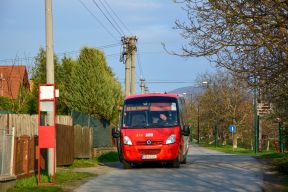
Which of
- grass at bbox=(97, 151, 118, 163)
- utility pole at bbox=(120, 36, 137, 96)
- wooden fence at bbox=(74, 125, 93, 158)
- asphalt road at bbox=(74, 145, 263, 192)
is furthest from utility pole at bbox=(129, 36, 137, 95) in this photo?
A: asphalt road at bbox=(74, 145, 263, 192)

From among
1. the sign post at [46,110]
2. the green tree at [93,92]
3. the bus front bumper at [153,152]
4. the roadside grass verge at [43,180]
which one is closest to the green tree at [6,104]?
the green tree at [93,92]

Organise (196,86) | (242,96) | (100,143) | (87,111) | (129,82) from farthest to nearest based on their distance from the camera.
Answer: (196,86), (242,96), (129,82), (87,111), (100,143)

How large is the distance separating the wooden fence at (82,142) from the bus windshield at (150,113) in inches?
136

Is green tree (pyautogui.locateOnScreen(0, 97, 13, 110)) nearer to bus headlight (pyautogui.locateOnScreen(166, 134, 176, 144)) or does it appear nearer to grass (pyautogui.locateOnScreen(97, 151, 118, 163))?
grass (pyautogui.locateOnScreen(97, 151, 118, 163))

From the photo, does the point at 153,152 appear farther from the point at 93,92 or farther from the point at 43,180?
the point at 93,92

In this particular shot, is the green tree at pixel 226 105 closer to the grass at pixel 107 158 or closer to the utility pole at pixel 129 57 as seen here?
the utility pole at pixel 129 57

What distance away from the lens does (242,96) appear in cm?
6819

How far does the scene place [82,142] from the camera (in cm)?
2523

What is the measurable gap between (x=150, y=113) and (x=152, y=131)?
3.38 feet

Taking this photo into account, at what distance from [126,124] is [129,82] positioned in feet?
63.2

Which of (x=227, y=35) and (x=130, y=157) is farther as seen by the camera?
(x=130, y=157)

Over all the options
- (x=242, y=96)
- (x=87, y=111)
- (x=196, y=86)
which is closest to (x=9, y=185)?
(x=87, y=111)

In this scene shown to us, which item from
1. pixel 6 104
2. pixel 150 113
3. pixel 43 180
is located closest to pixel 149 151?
pixel 150 113

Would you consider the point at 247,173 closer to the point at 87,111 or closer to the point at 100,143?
the point at 100,143
